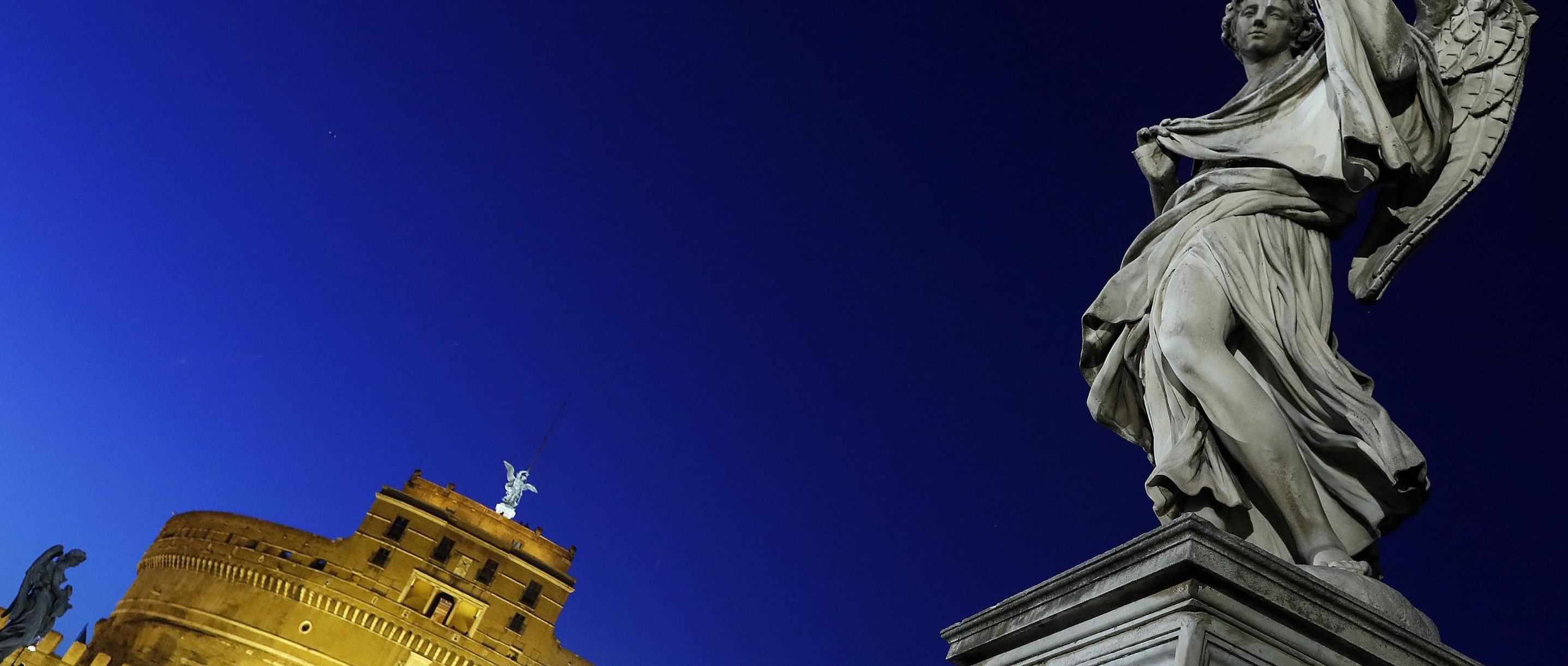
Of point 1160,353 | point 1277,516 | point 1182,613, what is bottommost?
point 1182,613

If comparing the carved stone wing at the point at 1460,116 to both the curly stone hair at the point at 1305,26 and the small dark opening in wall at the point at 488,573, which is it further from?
the small dark opening in wall at the point at 488,573

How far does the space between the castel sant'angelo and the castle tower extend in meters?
0.04

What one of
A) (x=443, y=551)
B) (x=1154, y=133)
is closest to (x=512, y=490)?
(x=443, y=551)

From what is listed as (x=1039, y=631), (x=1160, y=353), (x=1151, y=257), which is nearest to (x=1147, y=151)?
(x=1151, y=257)

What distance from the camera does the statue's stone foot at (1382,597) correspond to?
84.3 inches

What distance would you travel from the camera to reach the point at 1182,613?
1.97 m

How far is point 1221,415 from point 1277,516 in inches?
10.5

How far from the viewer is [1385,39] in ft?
9.92

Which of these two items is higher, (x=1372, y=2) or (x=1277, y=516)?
(x=1372, y=2)

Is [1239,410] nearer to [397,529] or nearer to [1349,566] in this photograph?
[1349,566]

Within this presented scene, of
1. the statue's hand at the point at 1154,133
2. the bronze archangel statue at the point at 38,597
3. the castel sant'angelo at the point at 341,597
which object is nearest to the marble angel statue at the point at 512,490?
the castel sant'angelo at the point at 341,597

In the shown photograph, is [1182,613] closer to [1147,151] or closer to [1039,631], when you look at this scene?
[1039,631]

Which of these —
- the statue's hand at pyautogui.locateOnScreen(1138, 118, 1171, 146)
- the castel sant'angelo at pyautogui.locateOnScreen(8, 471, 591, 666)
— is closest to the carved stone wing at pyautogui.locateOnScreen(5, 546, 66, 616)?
the castel sant'angelo at pyautogui.locateOnScreen(8, 471, 591, 666)

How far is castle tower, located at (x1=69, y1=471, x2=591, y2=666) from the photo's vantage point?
111 feet
